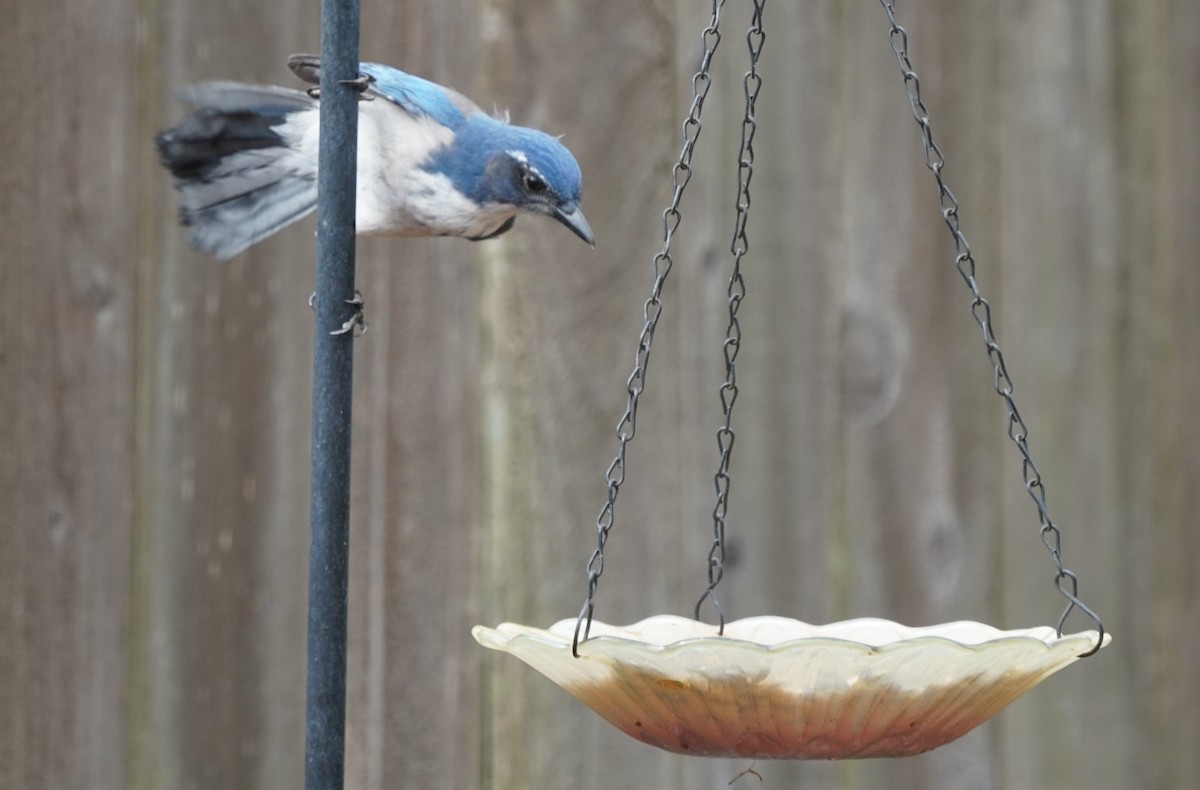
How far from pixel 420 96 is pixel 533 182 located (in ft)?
0.76

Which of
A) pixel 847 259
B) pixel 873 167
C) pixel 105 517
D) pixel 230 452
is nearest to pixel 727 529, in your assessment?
pixel 847 259

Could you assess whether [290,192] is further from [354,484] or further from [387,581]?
[387,581]

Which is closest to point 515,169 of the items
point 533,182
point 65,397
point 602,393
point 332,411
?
point 533,182

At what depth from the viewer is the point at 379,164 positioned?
237cm

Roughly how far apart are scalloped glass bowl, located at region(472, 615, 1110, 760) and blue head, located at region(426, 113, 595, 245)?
0.86 metres

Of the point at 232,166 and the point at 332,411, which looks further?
the point at 232,166

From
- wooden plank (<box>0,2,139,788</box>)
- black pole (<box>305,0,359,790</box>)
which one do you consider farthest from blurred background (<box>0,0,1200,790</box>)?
black pole (<box>305,0,359,790</box>)

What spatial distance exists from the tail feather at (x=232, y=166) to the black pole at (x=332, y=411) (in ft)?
1.91

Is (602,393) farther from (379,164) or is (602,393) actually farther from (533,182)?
(379,164)

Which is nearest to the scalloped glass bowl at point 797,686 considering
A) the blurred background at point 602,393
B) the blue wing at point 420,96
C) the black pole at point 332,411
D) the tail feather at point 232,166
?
the black pole at point 332,411

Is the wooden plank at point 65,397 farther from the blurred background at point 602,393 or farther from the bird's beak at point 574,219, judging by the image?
the bird's beak at point 574,219

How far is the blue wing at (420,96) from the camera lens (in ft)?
6.98

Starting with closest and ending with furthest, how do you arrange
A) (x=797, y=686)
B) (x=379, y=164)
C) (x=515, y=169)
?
(x=797, y=686) → (x=515, y=169) → (x=379, y=164)

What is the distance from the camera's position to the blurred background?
2.04m
